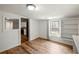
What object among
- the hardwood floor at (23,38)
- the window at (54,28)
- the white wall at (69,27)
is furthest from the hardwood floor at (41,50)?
the window at (54,28)

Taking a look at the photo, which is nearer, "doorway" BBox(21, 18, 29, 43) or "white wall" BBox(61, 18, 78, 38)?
"white wall" BBox(61, 18, 78, 38)

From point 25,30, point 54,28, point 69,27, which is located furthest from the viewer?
point 54,28

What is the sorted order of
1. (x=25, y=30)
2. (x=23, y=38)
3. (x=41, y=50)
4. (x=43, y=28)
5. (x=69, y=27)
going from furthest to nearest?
(x=43, y=28)
(x=25, y=30)
(x=23, y=38)
(x=69, y=27)
(x=41, y=50)

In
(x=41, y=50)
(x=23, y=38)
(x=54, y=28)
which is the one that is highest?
(x=54, y=28)

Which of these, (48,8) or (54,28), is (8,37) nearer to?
(48,8)

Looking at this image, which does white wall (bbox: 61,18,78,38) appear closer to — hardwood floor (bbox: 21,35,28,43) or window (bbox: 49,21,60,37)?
window (bbox: 49,21,60,37)

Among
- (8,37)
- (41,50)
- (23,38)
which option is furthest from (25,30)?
(41,50)

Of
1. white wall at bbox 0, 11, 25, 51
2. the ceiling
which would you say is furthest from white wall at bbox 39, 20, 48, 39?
the ceiling

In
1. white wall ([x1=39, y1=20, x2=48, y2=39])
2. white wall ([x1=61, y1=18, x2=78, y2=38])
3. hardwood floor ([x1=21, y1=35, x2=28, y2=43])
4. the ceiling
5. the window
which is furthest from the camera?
white wall ([x1=39, y1=20, x2=48, y2=39])

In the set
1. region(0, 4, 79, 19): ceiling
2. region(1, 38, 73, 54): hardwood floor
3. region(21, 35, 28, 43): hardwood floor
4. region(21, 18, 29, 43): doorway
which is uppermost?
region(0, 4, 79, 19): ceiling

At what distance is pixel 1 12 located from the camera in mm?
3035

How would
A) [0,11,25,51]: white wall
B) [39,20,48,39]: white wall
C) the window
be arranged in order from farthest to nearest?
[39,20,48,39]: white wall, the window, [0,11,25,51]: white wall
